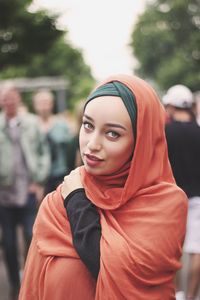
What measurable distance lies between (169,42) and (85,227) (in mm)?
55479

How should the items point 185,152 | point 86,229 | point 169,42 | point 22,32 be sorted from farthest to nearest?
point 169,42 → point 22,32 → point 185,152 → point 86,229

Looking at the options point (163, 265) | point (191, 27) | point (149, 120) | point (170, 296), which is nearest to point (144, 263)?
point (163, 265)

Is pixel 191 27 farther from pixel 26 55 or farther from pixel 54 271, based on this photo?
pixel 54 271

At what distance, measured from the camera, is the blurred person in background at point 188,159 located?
4598 millimetres

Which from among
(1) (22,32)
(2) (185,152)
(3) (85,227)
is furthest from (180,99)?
(1) (22,32)

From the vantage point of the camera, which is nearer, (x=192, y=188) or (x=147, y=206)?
(x=147, y=206)

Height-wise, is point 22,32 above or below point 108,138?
above

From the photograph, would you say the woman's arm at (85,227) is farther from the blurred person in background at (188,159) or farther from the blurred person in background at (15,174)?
the blurred person in background at (15,174)

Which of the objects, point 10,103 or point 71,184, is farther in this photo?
point 10,103

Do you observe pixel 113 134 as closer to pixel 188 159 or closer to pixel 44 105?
pixel 188 159

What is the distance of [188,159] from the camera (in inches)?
182

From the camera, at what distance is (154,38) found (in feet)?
184

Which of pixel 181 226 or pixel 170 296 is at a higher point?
pixel 181 226

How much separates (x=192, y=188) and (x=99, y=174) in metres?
2.69
